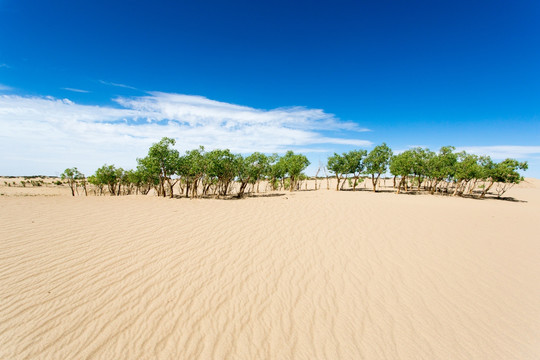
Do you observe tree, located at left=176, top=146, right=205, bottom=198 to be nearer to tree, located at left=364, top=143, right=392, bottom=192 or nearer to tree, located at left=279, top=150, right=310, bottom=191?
tree, located at left=279, top=150, right=310, bottom=191

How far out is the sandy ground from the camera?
3.68 m

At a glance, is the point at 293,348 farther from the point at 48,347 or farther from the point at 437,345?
the point at 48,347

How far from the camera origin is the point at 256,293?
16.5ft

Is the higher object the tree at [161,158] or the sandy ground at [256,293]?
the tree at [161,158]

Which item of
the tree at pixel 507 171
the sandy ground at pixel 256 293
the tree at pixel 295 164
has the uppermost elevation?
the tree at pixel 295 164

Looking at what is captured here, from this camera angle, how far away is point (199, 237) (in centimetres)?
812

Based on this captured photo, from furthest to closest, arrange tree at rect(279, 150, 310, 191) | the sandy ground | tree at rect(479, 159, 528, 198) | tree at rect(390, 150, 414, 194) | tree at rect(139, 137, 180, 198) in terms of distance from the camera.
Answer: tree at rect(279, 150, 310, 191) → tree at rect(390, 150, 414, 194) → tree at rect(479, 159, 528, 198) → tree at rect(139, 137, 180, 198) → the sandy ground

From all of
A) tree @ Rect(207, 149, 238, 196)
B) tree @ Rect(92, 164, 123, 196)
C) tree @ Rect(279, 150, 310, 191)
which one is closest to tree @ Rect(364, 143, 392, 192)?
tree @ Rect(279, 150, 310, 191)

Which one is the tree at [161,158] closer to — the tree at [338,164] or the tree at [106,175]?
the tree at [106,175]

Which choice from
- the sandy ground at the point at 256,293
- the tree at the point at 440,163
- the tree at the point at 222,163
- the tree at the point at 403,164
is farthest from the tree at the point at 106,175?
the tree at the point at 440,163

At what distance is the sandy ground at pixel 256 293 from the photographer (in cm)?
368

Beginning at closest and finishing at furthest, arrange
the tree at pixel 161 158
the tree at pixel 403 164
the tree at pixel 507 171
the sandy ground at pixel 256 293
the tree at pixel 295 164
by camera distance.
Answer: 1. the sandy ground at pixel 256 293
2. the tree at pixel 161 158
3. the tree at pixel 507 171
4. the tree at pixel 403 164
5. the tree at pixel 295 164

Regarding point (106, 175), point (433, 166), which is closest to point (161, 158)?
point (106, 175)

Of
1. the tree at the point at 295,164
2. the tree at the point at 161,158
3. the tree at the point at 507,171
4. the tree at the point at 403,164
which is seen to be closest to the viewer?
the tree at the point at 161,158
